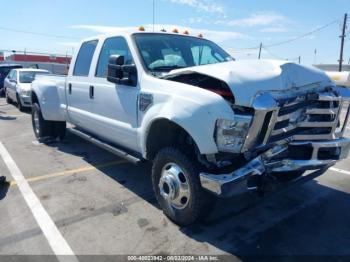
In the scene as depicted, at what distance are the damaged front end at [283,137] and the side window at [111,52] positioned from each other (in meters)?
1.95

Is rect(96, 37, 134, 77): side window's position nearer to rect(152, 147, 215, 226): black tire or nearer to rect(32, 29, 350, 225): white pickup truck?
rect(32, 29, 350, 225): white pickup truck

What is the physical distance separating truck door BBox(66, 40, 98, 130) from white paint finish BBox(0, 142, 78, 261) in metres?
1.26

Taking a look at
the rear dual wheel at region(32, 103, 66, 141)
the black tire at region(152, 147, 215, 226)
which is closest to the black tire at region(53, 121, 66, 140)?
the rear dual wheel at region(32, 103, 66, 141)

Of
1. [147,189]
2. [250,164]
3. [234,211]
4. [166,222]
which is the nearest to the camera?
[250,164]

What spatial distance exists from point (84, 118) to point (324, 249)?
3889 mm

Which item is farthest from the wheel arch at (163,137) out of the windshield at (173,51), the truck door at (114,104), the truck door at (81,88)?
the truck door at (81,88)

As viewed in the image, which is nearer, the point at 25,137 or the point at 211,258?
the point at 211,258

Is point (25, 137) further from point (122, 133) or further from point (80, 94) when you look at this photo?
point (122, 133)

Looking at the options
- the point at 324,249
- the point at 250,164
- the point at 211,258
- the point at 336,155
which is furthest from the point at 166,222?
the point at 336,155

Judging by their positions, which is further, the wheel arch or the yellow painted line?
the yellow painted line

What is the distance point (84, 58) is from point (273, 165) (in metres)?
3.80

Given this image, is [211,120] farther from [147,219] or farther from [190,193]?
[147,219]

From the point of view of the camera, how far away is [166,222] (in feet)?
12.6

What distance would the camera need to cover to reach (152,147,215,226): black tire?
334cm
